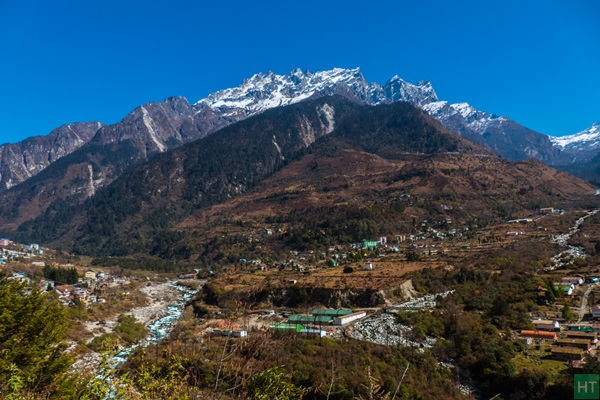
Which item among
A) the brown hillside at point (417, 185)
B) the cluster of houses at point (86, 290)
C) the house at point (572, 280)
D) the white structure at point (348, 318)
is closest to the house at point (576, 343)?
the house at point (572, 280)

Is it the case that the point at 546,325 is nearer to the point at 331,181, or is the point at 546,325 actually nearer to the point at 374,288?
the point at 374,288

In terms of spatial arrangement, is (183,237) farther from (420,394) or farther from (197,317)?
(420,394)

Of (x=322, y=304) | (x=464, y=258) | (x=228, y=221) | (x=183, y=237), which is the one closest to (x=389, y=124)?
(x=228, y=221)

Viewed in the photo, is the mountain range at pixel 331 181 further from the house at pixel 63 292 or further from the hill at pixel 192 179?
the house at pixel 63 292

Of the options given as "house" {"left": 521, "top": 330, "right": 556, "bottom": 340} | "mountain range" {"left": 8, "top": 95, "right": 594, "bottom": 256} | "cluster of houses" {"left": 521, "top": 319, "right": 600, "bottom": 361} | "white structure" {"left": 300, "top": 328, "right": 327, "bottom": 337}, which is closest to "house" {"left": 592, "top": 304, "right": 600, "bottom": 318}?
"cluster of houses" {"left": 521, "top": 319, "right": 600, "bottom": 361}

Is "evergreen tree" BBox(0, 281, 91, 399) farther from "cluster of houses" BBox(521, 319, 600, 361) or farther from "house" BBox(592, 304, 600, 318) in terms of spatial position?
"house" BBox(592, 304, 600, 318)
